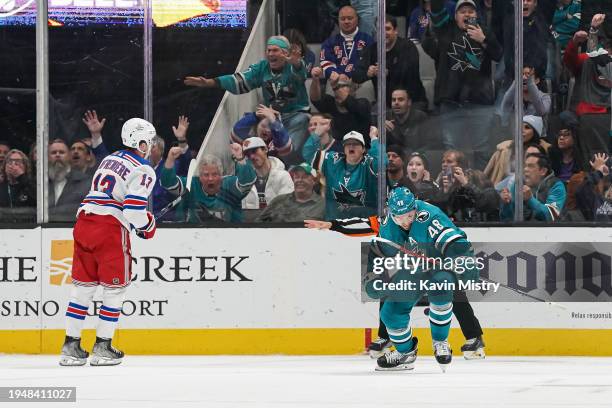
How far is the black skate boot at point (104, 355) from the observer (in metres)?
7.94

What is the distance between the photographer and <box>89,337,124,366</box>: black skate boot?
→ 794cm

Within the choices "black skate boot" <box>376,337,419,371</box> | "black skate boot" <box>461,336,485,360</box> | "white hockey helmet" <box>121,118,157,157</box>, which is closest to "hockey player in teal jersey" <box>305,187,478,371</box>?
"black skate boot" <box>376,337,419,371</box>

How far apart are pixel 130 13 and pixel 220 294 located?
6.43ft

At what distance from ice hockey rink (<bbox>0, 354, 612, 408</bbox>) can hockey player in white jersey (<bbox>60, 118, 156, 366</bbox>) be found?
222 mm

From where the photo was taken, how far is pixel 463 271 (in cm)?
845

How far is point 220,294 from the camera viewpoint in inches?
348

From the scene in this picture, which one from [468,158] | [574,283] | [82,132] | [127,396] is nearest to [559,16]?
[468,158]

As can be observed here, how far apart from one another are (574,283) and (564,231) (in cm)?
34

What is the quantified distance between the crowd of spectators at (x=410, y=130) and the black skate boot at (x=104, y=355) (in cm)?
127

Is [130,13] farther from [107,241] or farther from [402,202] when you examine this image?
[402,202]

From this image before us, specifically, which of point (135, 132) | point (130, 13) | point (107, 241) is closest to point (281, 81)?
point (130, 13)

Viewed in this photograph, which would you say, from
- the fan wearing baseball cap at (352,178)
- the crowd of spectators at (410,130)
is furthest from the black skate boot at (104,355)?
the fan wearing baseball cap at (352,178)

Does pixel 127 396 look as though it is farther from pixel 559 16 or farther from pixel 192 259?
pixel 559 16

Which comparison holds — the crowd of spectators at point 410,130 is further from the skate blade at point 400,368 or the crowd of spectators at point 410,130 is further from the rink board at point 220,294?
the skate blade at point 400,368
